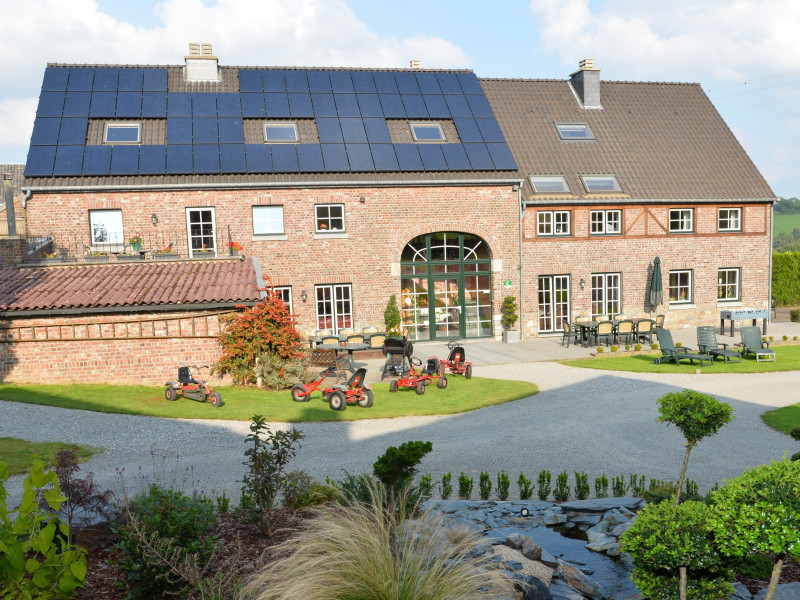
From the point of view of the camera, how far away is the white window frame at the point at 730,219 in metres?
24.5

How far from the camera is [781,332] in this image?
2308cm

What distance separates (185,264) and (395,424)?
28.8 feet

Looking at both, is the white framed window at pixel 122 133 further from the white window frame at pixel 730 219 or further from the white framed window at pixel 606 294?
the white window frame at pixel 730 219

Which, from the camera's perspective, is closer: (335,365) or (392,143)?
(335,365)

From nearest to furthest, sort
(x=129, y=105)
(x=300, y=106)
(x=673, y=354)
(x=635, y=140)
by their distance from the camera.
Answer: (x=673, y=354) < (x=129, y=105) < (x=300, y=106) < (x=635, y=140)

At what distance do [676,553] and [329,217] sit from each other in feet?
58.5

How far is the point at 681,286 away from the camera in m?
24.2

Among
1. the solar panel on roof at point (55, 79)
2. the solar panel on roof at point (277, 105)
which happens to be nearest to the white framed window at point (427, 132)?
the solar panel on roof at point (277, 105)

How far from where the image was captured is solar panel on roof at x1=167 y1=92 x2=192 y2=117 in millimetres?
21375

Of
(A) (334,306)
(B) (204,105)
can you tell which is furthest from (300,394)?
(B) (204,105)

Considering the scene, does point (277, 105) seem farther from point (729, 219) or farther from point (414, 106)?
point (729, 219)

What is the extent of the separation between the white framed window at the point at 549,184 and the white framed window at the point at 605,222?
4.48 feet

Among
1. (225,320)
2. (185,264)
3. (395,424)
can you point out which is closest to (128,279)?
(185,264)

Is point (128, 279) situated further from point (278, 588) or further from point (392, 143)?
point (278, 588)
